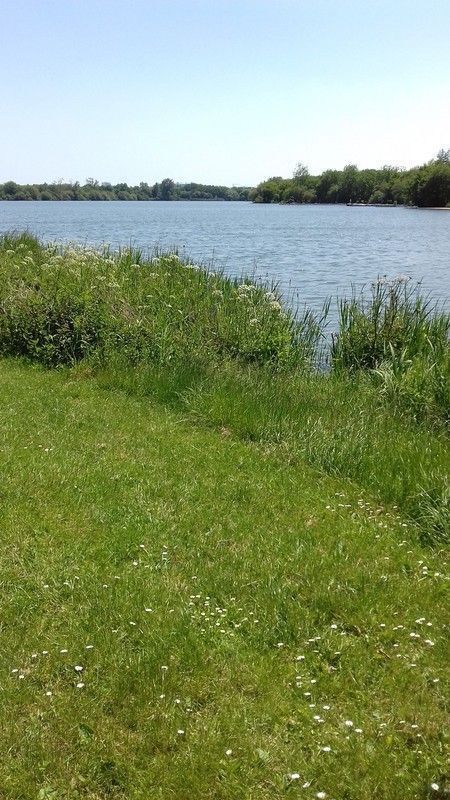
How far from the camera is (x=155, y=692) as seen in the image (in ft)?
12.0

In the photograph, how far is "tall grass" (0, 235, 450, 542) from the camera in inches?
279

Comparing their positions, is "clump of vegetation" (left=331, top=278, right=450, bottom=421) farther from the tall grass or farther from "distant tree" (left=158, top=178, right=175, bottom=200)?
"distant tree" (left=158, top=178, right=175, bottom=200)

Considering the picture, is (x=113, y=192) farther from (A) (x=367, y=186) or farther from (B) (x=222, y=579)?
(B) (x=222, y=579)

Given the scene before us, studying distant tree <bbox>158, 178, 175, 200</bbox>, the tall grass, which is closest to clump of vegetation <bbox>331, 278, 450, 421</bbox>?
the tall grass

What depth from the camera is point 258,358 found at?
1093 cm

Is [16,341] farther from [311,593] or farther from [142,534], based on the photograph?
[311,593]

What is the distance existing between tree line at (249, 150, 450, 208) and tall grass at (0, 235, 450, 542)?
82.3 m

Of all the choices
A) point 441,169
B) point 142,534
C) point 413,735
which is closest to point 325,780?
point 413,735

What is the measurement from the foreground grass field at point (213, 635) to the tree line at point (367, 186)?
88.7 metres

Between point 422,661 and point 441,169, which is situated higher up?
point 441,169

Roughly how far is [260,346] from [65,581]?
22.0 ft

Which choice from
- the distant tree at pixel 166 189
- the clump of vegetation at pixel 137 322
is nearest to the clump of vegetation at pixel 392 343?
the clump of vegetation at pixel 137 322

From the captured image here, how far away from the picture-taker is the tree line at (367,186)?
3546 inches

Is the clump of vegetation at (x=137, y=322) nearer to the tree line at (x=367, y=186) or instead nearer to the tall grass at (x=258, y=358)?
the tall grass at (x=258, y=358)
